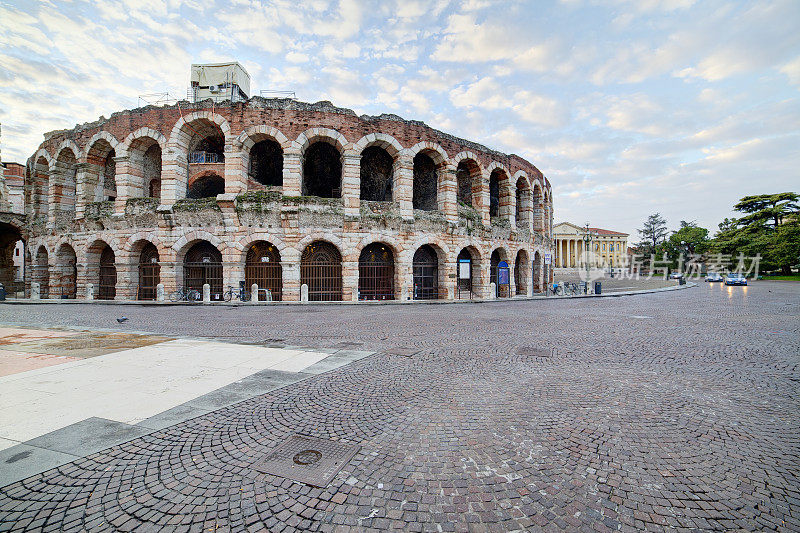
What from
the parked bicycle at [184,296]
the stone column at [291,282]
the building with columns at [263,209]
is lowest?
the parked bicycle at [184,296]

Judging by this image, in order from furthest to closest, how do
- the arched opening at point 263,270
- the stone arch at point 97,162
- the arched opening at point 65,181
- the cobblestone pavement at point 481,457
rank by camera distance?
the arched opening at point 65,181
the stone arch at point 97,162
the arched opening at point 263,270
the cobblestone pavement at point 481,457

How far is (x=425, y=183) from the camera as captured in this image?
23.7 metres

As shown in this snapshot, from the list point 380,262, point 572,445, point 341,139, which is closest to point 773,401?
point 572,445

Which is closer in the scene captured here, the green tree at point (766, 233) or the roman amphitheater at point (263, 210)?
the roman amphitheater at point (263, 210)

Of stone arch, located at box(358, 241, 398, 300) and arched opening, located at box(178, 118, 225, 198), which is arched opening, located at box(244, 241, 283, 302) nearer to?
stone arch, located at box(358, 241, 398, 300)

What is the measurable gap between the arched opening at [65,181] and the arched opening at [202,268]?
34.1 feet

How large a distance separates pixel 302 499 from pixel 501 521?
1.44m

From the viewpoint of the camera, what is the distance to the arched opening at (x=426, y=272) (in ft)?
69.6

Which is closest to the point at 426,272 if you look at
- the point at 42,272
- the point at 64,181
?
the point at 64,181

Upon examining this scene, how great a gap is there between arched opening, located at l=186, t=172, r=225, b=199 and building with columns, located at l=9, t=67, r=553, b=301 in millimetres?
101

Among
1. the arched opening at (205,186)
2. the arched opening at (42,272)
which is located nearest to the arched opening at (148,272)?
the arched opening at (205,186)

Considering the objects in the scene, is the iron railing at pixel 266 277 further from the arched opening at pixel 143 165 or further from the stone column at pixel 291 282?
the arched opening at pixel 143 165

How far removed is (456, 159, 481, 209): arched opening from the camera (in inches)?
899

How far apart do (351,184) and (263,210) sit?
17.1 ft
